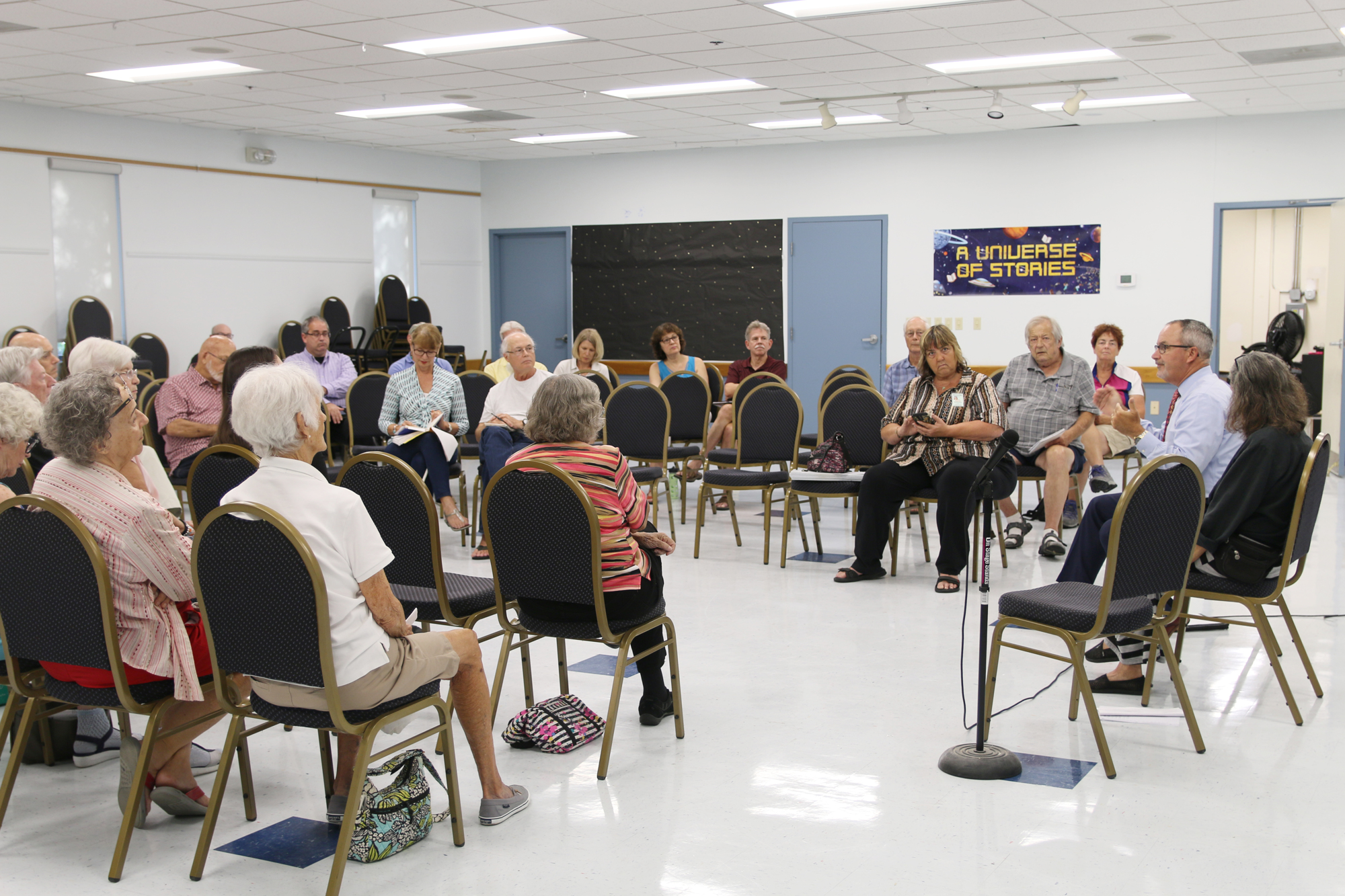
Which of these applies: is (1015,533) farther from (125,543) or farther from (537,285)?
(537,285)

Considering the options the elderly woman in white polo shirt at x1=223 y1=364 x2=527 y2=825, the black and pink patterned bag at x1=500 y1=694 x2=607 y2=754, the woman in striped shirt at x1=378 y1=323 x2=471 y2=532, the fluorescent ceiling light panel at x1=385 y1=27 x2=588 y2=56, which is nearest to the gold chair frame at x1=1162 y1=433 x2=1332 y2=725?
the black and pink patterned bag at x1=500 y1=694 x2=607 y2=754

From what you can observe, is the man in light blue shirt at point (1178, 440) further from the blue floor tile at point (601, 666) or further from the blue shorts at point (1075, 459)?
the blue shorts at point (1075, 459)

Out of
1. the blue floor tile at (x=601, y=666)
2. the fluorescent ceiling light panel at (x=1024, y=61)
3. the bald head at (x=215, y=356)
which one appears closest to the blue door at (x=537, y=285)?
the fluorescent ceiling light panel at (x=1024, y=61)

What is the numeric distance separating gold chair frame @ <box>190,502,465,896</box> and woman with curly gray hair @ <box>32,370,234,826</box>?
0.12 m

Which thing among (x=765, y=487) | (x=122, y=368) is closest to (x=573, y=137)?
(x=765, y=487)

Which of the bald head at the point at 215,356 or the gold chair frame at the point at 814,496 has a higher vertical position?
the bald head at the point at 215,356

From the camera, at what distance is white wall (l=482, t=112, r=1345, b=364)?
9.98 metres

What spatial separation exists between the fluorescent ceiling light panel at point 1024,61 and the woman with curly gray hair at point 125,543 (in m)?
6.32

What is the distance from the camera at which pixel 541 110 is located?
9.72 meters

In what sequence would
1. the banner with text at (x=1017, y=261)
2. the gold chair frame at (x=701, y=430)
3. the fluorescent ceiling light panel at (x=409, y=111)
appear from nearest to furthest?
the gold chair frame at (x=701, y=430) < the fluorescent ceiling light panel at (x=409, y=111) < the banner with text at (x=1017, y=261)

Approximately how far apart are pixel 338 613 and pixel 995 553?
14.6ft

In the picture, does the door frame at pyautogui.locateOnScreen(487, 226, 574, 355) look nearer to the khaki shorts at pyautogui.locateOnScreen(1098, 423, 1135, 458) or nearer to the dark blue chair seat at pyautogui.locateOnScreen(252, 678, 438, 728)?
the khaki shorts at pyautogui.locateOnScreen(1098, 423, 1135, 458)

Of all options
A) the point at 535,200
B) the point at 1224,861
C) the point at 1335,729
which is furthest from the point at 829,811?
the point at 535,200

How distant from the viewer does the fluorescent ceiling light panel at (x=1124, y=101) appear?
9016mm
